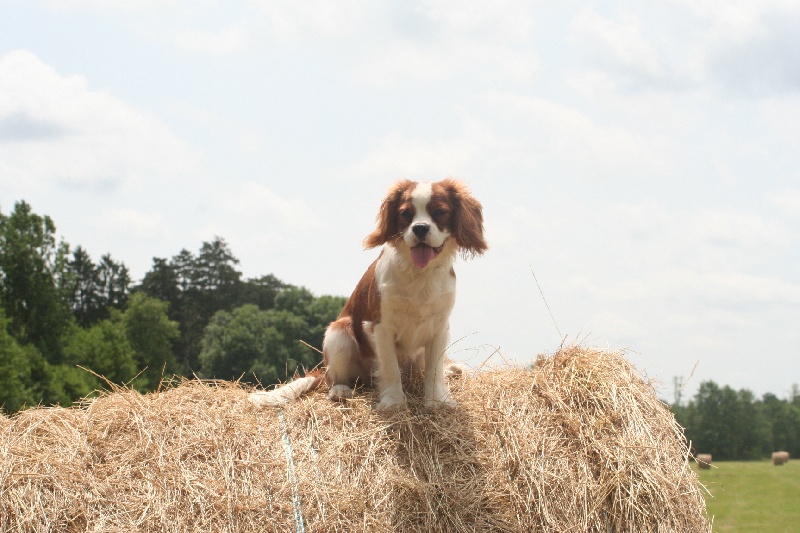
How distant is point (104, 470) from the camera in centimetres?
482

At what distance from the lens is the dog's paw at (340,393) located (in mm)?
5781

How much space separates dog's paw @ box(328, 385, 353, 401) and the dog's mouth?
1183 mm

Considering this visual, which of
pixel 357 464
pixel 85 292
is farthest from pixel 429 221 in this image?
pixel 85 292

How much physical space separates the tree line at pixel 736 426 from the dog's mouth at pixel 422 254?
22498 mm

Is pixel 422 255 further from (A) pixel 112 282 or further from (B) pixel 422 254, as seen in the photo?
(A) pixel 112 282

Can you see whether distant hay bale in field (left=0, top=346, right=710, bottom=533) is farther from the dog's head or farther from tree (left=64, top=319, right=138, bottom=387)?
tree (left=64, top=319, right=138, bottom=387)

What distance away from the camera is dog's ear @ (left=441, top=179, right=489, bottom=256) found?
5488 mm

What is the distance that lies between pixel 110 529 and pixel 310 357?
39.9 meters

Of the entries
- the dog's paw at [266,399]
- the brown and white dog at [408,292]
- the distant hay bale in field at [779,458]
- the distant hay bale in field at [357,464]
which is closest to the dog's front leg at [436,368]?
the brown and white dog at [408,292]

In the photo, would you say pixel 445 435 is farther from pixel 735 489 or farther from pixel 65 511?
pixel 735 489

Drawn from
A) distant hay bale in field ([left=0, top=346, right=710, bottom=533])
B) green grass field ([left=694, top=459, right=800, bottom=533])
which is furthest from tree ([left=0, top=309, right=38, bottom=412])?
distant hay bale in field ([left=0, top=346, right=710, bottom=533])

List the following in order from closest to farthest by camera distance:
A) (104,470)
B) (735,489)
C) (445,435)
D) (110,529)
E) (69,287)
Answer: (110,529) → (104,470) → (445,435) → (735,489) → (69,287)

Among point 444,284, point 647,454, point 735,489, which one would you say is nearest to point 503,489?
point 647,454

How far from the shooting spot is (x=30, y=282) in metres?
36.5
